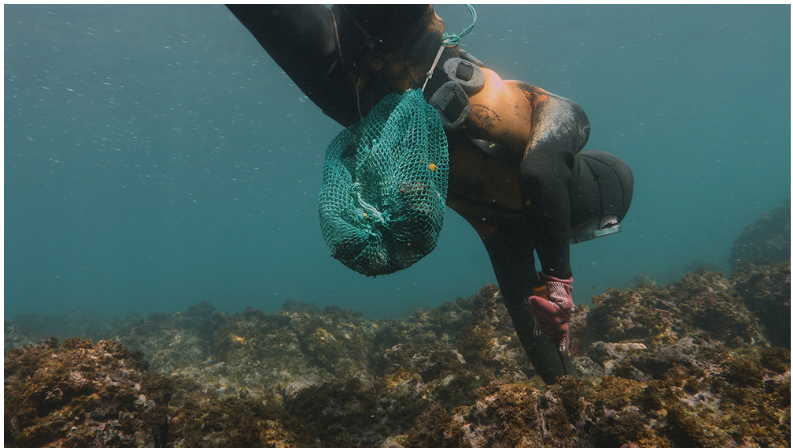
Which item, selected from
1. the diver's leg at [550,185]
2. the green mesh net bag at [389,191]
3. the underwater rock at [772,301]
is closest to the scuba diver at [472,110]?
the diver's leg at [550,185]

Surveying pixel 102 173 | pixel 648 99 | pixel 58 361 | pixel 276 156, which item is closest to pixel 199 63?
pixel 276 156

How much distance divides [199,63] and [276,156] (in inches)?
1118

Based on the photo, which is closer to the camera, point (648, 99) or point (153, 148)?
point (153, 148)

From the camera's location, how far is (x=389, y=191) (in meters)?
1.45

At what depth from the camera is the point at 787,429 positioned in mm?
1646

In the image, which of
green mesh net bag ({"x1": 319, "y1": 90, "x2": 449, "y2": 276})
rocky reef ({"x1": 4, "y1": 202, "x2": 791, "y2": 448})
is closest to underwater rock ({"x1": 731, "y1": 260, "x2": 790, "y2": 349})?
rocky reef ({"x1": 4, "y1": 202, "x2": 791, "y2": 448})

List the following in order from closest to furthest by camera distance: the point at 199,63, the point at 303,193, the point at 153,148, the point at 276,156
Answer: the point at 199,63 → the point at 153,148 → the point at 276,156 → the point at 303,193

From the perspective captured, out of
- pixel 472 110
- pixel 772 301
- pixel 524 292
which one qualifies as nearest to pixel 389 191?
pixel 472 110

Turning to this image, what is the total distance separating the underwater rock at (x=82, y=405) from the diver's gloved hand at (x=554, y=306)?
296cm

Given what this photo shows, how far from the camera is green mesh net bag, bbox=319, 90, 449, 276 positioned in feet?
4.59

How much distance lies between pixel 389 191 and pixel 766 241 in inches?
1059

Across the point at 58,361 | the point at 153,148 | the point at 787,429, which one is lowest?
the point at 787,429

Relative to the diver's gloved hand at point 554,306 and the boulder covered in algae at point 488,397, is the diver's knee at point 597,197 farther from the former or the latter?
the boulder covered in algae at point 488,397

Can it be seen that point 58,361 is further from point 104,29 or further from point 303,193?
point 303,193
